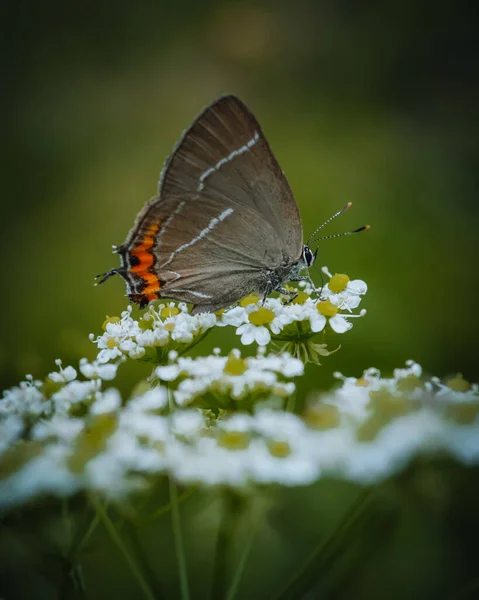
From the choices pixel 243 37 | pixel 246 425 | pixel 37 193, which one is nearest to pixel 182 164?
pixel 246 425

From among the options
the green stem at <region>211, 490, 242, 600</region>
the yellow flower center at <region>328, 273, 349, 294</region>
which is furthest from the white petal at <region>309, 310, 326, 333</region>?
the green stem at <region>211, 490, 242, 600</region>

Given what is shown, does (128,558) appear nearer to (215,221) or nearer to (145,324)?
(145,324)

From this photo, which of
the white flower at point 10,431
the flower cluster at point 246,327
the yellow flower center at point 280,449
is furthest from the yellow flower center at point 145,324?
the yellow flower center at point 280,449

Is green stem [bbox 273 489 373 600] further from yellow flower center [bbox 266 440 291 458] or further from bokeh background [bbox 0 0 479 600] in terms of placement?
yellow flower center [bbox 266 440 291 458]

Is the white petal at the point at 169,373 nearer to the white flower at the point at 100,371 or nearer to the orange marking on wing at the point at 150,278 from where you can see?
the white flower at the point at 100,371

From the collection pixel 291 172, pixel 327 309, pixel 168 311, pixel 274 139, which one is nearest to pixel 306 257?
pixel 327 309

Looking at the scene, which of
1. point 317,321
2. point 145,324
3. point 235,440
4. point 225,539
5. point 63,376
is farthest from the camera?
point 145,324

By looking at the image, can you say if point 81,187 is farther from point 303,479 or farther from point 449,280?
A: point 303,479
